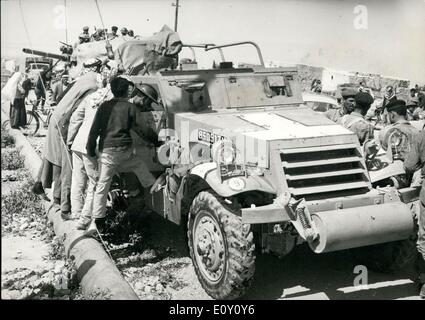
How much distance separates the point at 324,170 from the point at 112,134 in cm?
235

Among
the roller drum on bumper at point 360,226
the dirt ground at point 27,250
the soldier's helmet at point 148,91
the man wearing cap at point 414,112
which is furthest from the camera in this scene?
the man wearing cap at point 414,112

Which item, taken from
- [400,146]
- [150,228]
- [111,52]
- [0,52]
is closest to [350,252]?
[400,146]

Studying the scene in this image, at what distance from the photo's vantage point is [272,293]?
5.80 m

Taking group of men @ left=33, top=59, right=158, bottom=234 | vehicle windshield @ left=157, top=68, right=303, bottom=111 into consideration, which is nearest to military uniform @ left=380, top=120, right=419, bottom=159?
vehicle windshield @ left=157, top=68, right=303, bottom=111

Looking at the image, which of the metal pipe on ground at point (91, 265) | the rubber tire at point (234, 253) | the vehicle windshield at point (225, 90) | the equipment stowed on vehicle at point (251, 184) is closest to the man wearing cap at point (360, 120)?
the equipment stowed on vehicle at point (251, 184)

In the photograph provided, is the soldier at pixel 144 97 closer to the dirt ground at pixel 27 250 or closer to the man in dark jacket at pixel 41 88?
the dirt ground at pixel 27 250

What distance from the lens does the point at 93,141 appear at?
6172 millimetres

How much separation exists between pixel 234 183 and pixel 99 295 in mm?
1602

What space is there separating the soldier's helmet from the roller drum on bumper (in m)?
2.68

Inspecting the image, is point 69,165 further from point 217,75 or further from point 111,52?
point 111,52

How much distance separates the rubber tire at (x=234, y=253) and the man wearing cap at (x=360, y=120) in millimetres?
2087

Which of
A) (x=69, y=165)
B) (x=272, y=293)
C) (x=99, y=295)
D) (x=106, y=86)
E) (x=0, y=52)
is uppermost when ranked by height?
(x=0, y=52)

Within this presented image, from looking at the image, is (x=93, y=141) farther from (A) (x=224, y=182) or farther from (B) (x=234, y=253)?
(B) (x=234, y=253)

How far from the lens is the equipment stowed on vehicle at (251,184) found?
5098 mm
